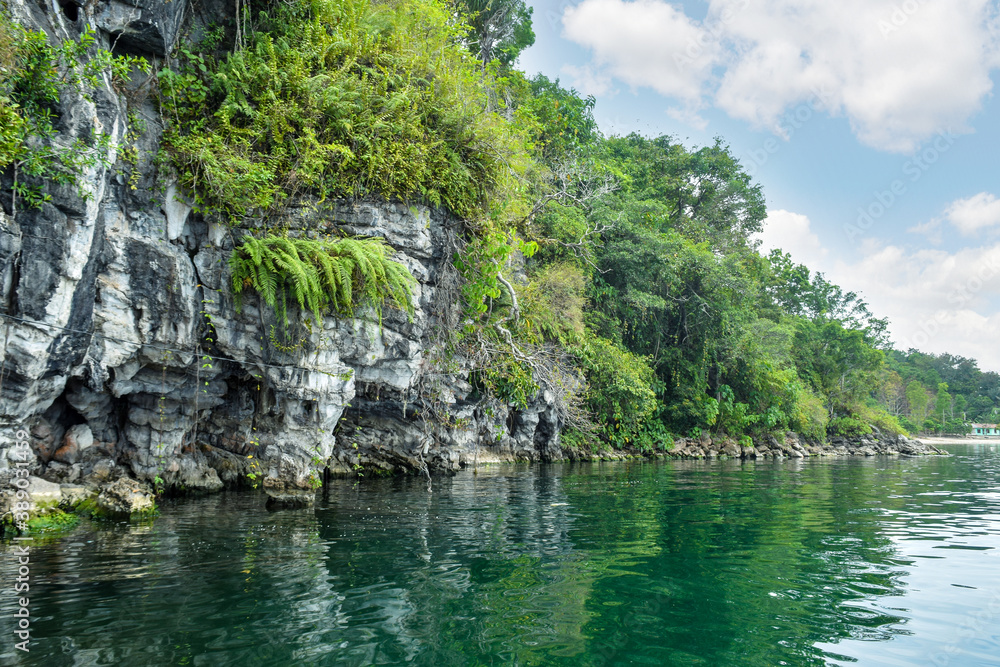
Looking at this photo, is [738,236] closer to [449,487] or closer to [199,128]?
[449,487]

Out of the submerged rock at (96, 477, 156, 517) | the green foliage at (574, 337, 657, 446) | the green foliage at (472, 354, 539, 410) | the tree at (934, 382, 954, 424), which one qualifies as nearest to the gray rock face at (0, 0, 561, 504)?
the submerged rock at (96, 477, 156, 517)

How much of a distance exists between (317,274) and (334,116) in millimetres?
3990

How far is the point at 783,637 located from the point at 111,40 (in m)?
13.3

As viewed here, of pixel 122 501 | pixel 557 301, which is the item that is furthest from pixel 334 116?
pixel 557 301

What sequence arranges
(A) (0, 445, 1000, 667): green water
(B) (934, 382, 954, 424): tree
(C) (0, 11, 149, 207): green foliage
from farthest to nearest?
→ (B) (934, 382, 954, 424): tree → (C) (0, 11, 149, 207): green foliage → (A) (0, 445, 1000, 667): green water

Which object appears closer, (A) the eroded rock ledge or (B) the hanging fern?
(A) the eroded rock ledge

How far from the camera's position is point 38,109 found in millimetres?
8016

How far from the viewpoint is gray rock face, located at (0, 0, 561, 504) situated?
8.17 metres

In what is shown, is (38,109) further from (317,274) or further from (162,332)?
(317,274)

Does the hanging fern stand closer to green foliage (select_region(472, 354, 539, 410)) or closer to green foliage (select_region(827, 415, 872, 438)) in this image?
green foliage (select_region(472, 354, 539, 410))

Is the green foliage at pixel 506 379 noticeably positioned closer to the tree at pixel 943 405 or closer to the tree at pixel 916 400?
the tree at pixel 916 400

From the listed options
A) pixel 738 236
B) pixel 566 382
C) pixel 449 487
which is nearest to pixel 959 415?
pixel 738 236

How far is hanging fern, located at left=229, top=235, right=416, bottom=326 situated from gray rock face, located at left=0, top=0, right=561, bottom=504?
1.71 feet

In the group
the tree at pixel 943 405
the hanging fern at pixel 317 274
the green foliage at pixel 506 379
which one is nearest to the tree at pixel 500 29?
the green foliage at pixel 506 379
